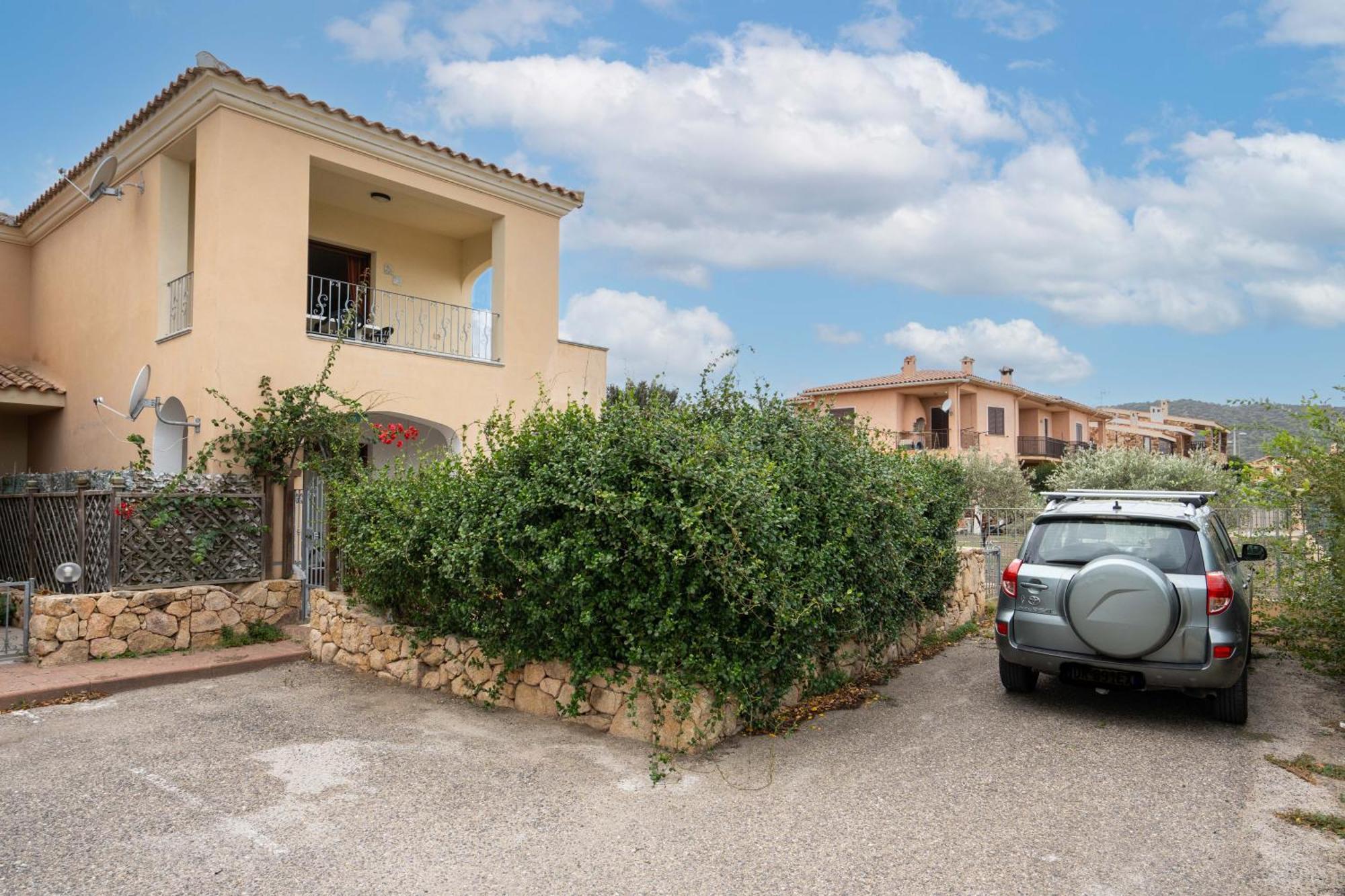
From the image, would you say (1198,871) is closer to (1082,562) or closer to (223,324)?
(1082,562)

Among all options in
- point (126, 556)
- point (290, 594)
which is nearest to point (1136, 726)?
point (290, 594)

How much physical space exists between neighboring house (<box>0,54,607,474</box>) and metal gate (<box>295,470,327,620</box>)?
134 cm

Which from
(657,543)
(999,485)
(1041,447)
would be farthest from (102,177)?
(1041,447)

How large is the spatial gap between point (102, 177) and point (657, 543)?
10.4 meters

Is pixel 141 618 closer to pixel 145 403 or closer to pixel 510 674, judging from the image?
pixel 145 403

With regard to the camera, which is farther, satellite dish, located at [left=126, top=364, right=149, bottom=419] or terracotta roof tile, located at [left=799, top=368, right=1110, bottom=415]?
terracotta roof tile, located at [left=799, top=368, right=1110, bottom=415]

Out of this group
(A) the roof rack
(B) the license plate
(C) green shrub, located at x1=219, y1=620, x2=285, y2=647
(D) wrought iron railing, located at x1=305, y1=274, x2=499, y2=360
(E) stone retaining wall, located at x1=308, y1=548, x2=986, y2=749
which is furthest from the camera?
(D) wrought iron railing, located at x1=305, y1=274, x2=499, y2=360

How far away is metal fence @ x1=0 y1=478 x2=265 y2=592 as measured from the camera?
323 inches

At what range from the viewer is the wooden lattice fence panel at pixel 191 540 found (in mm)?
8234

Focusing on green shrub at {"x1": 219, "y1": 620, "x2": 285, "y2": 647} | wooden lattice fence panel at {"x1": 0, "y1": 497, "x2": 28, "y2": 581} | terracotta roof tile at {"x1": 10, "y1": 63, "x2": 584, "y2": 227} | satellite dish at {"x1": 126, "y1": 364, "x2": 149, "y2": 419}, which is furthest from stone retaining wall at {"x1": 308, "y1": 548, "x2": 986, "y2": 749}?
terracotta roof tile at {"x1": 10, "y1": 63, "x2": 584, "y2": 227}

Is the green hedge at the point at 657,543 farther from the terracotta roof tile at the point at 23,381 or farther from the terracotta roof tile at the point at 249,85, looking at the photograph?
the terracotta roof tile at the point at 23,381

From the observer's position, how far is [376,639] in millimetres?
7285

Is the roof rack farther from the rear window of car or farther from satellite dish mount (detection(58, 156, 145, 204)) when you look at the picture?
satellite dish mount (detection(58, 156, 145, 204))

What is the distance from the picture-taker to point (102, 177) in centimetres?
1066
